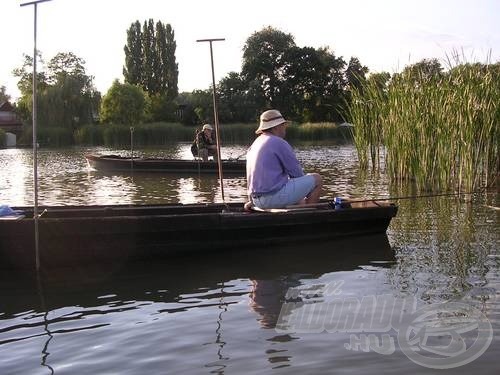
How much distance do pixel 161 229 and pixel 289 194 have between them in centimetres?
176

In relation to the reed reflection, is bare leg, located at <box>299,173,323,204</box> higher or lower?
higher

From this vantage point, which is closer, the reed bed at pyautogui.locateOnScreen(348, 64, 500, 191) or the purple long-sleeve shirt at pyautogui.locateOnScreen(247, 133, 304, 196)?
the purple long-sleeve shirt at pyautogui.locateOnScreen(247, 133, 304, 196)

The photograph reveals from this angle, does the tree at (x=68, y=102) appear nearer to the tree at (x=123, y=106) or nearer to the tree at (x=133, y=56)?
the tree at (x=123, y=106)

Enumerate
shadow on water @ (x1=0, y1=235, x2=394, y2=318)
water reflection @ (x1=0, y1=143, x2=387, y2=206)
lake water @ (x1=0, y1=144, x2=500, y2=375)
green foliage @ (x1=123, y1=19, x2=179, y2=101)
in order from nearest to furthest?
lake water @ (x1=0, y1=144, x2=500, y2=375) → shadow on water @ (x1=0, y1=235, x2=394, y2=318) → water reflection @ (x1=0, y1=143, x2=387, y2=206) → green foliage @ (x1=123, y1=19, x2=179, y2=101)

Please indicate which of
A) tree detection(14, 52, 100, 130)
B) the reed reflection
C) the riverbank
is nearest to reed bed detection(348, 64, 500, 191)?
the reed reflection

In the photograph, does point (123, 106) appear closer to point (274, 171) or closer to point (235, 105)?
point (235, 105)

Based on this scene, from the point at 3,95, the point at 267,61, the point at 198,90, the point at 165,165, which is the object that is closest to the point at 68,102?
the point at 198,90

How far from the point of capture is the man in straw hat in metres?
8.45

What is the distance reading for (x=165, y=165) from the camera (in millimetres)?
21828

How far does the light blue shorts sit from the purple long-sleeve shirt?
0.08m

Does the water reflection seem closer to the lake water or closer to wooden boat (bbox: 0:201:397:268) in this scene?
wooden boat (bbox: 0:201:397:268)

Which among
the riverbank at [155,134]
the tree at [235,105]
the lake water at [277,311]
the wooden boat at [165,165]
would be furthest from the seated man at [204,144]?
the tree at [235,105]

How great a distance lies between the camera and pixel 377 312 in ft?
19.5

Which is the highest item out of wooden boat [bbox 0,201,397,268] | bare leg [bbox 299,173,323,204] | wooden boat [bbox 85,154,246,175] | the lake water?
wooden boat [bbox 85,154,246,175]
